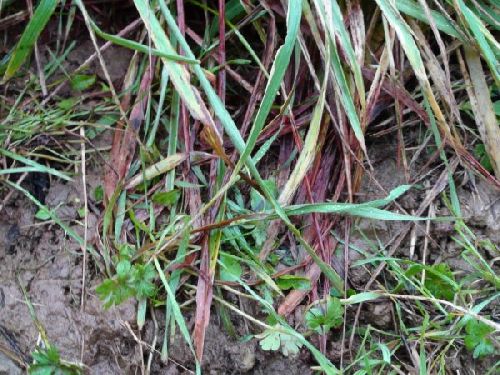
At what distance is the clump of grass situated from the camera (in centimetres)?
139

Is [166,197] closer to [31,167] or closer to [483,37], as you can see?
[31,167]

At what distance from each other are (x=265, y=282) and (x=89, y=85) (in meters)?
0.67

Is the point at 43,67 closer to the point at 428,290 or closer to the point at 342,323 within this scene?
the point at 342,323

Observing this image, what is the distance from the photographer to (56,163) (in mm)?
1582

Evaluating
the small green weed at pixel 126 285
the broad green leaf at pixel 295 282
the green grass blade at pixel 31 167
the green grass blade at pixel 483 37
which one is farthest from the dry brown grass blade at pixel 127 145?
the green grass blade at pixel 483 37

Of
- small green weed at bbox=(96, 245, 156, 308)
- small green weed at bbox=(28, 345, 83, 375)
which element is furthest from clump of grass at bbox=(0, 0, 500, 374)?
small green weed at bbox=(28, 345, 83, 375)

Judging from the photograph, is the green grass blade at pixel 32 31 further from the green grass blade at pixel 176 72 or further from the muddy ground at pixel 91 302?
the muddy ground at pixel 91 302

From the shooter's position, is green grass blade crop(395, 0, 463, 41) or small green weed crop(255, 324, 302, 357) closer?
small green weed crop(255, 324, 302, 357)

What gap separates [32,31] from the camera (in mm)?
1459

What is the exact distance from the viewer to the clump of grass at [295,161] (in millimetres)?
1394

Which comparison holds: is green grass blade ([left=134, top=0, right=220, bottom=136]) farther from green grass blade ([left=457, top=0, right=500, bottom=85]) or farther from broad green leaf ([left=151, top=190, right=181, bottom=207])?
green grass blade ([left=457, top=0, right=500, bottom=85])

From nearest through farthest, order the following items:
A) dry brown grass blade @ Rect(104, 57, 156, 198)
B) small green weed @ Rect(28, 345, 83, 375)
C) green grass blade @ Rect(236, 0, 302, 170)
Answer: green grass blade @ Rect(236, 0, 302, 170), small green weed @ Rect(28, 345, 83, 375), dry brown grass blade @ Rect(104, 57, 156, 198)

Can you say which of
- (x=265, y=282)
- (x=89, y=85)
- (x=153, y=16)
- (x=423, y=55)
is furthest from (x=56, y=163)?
(x=423, y=55)

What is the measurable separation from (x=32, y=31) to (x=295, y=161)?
2.24ft
